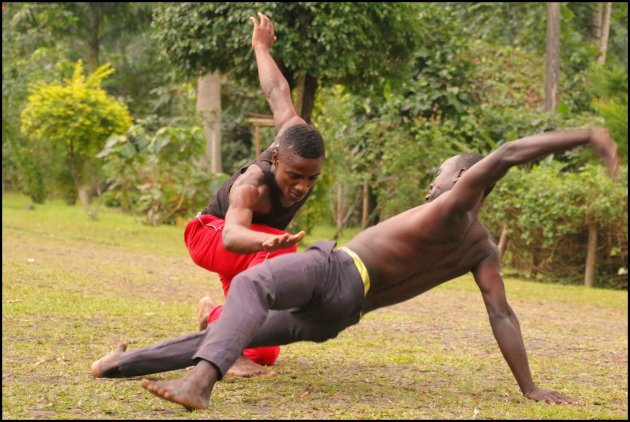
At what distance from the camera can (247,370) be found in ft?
17.9

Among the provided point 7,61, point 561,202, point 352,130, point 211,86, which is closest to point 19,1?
point 7,61

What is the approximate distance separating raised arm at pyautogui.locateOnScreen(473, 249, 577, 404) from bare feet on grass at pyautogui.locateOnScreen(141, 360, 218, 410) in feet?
5.62

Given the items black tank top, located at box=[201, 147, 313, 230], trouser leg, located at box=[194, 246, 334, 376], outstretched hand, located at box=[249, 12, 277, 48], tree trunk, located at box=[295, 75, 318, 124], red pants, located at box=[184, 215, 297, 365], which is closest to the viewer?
trouser leg, located at box=[194, 246, 334, 376]

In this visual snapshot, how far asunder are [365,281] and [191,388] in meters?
1.01

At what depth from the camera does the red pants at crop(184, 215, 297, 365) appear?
555 centimetres

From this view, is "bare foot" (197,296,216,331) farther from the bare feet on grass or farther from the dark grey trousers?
the bare feet on grass

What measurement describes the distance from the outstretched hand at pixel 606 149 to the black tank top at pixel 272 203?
152 cm

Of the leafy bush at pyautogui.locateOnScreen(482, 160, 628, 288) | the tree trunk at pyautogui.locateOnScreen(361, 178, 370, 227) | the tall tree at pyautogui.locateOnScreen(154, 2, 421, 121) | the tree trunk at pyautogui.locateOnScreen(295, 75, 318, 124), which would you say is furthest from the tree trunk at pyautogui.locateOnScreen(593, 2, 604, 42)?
the tree trunk at pyautogui.locateOnScreen(295, 75, 318, 124)

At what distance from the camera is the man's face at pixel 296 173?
4.83m

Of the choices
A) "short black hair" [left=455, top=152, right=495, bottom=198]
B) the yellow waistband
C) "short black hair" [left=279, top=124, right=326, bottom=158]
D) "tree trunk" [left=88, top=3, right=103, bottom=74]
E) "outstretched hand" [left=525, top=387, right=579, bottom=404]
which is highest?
"tree trunk" [left=88, top=3, right=103, bottom=74]

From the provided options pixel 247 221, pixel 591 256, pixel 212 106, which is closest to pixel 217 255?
pixel 247 221

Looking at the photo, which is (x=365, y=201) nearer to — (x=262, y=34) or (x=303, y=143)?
(x=262, y=34)

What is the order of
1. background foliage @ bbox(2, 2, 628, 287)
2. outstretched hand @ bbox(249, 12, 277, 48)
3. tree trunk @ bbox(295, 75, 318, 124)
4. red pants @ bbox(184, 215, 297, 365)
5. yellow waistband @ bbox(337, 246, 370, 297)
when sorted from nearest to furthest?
yellow waistband @ bbox(337, 246, 370, 297)
red pants @ bbox(184, 215, 297, 365)
outstretched hand @ bbox(249, 12, 277, 48)
background foliage @ bbox(2, 2, 628, 287)
tree trunk @ bbox(295, 75, 318, 124)

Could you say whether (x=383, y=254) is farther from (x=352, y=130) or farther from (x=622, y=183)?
(x=352, y=130)
